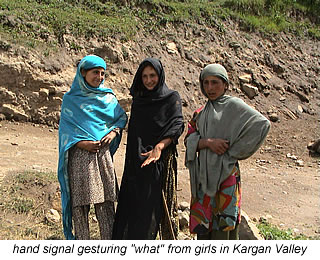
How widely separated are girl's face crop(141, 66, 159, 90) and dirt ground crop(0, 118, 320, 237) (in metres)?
2.54

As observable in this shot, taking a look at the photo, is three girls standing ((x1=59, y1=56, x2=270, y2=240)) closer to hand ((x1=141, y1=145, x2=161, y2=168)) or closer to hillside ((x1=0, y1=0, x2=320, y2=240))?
hand ((x1=141, y1=145, x2=161, y2=168))

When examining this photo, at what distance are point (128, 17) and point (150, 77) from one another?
756 cm

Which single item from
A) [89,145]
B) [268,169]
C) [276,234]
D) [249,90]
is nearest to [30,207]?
[89,145]

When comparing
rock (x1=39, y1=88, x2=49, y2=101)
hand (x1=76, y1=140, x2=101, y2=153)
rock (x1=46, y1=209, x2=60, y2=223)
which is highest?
hand (x1=76, y1=140, x2=101, y2=153)

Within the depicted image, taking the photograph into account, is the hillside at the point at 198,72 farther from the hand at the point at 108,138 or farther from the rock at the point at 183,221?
the hand at the point at 108,138

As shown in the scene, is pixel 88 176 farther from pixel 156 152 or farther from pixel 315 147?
pixel 315 147

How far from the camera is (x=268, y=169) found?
267 inches

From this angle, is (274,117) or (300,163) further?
(274,117)

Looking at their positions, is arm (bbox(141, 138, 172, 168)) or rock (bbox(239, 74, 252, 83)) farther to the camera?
rock (bbox(239, 74, 252, 83))

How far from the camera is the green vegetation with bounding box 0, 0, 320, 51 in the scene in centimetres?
751

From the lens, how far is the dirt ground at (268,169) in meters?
4.41

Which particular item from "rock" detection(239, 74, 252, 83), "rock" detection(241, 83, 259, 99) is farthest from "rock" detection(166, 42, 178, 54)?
"rock" detection(241, 83, 259, 99)

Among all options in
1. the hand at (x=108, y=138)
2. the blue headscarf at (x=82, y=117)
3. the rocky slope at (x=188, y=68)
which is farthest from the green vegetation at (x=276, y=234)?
the rocky slope at (x=188, y=68)

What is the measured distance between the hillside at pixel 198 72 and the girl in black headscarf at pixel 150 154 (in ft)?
7.39
